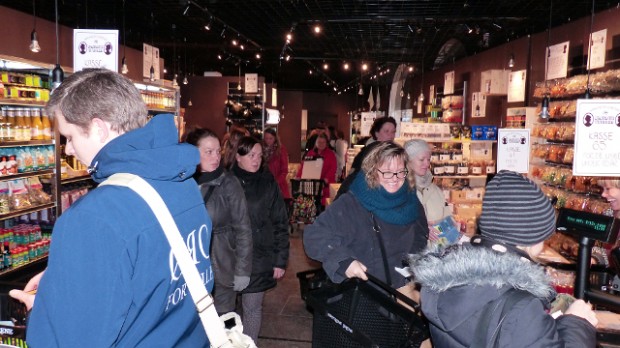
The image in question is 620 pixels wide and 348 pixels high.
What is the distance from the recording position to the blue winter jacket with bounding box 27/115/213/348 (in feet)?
4.04

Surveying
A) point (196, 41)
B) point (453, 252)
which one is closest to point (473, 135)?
point (453, 252)

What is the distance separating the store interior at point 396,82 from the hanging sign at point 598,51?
2 cm

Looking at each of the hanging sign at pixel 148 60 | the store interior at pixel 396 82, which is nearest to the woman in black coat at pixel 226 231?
the store interior at pixel 396 82

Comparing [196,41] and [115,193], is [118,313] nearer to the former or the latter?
[115,193]

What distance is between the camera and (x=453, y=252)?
1.59 metres

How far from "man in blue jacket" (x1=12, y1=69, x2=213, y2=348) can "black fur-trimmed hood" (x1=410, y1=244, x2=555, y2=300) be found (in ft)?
2.45

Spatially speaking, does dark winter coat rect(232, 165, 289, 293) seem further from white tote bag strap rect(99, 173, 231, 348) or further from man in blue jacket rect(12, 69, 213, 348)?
white tote bag strap rect(99, 173, 231, 348)

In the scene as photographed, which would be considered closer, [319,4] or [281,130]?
[319,4]

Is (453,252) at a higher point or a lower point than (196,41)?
lower

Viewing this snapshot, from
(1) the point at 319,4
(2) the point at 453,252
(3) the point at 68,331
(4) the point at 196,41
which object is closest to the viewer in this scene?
(3) the point at 68,331

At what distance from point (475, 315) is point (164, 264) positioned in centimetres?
91

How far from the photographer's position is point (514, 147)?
19.3 ft

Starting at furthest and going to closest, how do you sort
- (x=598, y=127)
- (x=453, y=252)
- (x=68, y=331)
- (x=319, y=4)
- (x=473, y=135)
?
(x=319, y=4) < (x=473, y=135) < (x=598, y=127) < (x=453, y=252) < (x=68, y=331)

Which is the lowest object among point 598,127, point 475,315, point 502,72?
point 475,315
